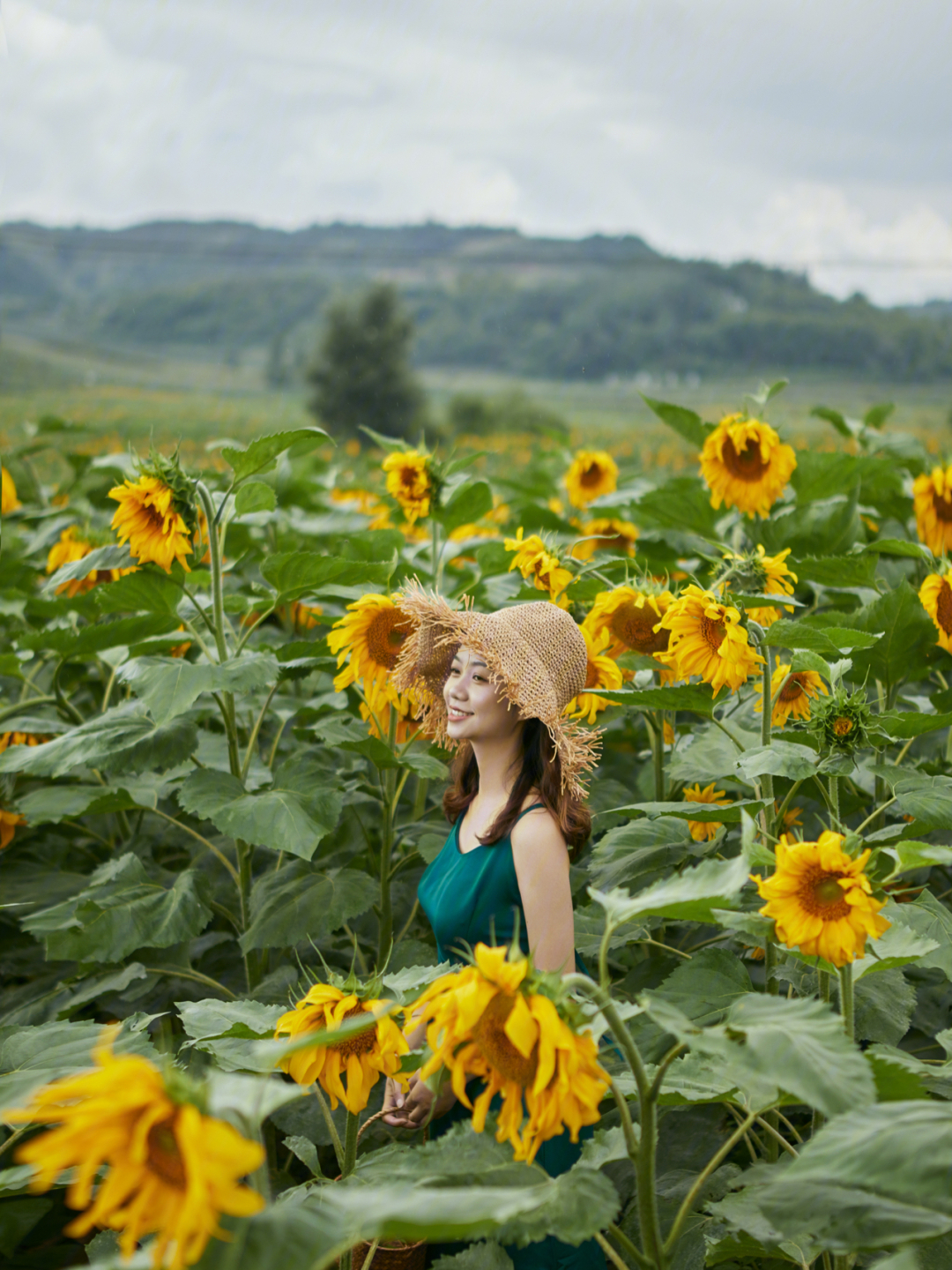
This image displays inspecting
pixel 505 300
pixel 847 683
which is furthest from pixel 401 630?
pixel 505 300

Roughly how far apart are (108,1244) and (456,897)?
504 mm

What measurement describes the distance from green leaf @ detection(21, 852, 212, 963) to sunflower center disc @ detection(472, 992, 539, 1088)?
856mm

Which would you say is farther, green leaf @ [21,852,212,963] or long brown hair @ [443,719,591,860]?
green leaf @ [21,852,212,963]

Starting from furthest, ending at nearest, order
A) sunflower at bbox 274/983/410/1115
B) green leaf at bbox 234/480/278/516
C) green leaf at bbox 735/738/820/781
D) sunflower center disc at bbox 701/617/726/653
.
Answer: green leaf at bbox 234/480/278/516 < sunflower center disc at bbox 701/617/726/653 < green leaf at bbox 735/738/820/781 < sunflower at bbox 274/983/410/1115

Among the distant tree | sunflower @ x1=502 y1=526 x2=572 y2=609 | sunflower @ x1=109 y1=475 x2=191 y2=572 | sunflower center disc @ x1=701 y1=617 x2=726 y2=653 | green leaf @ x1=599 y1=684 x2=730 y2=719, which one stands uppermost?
the distant tree

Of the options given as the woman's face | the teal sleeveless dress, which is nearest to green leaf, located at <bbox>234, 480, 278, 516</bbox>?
the woman's face

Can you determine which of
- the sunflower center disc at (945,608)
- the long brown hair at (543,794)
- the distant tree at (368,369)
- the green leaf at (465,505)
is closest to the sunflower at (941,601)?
the sunflower center disc at (945,608)

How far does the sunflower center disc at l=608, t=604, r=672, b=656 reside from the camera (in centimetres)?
158

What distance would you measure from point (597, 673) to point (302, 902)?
1.71ft

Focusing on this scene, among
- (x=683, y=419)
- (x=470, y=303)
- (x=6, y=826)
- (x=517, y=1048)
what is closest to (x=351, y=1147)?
(x=517, y=1048)

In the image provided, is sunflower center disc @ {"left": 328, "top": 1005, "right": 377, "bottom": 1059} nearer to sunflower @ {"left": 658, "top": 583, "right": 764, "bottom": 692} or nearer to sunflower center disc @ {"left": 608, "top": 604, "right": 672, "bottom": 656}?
sunflower @ {"left": 658, "top": 583, "right": 764, "bottom": 692}

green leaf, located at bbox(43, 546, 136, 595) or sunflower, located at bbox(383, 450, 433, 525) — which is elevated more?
sunflower, located at bbox(383, 450, 433, 525)

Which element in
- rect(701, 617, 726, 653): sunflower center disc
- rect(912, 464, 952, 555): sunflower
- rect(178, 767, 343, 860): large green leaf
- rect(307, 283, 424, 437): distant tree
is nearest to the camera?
rect(701, 617, 726, 653): sunflower center disc

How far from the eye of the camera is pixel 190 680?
1.54 meters
